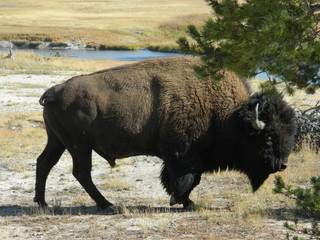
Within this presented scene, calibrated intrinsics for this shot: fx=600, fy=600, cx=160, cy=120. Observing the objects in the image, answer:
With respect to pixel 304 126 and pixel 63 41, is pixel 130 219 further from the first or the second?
pixel 63 41

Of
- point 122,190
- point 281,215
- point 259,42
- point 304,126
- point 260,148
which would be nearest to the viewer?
point 259,42

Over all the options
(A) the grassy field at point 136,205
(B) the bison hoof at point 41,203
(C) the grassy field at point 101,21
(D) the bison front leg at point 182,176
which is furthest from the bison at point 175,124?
(C) the grassy field at point 101,21

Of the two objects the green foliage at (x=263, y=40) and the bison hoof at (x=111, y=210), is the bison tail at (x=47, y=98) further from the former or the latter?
the green foliage at (x=263, y=40)

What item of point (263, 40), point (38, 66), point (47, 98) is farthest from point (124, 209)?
point (38, 66)

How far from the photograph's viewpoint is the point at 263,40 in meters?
4.49

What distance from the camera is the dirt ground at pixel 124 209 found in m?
6.69

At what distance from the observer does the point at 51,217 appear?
757 centimetres

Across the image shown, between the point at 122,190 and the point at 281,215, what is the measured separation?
304cm

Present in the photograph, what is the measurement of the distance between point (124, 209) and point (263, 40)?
12.6ft

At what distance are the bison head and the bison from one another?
→ 1 centimetres

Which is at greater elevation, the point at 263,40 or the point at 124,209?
→ the point at 263,40

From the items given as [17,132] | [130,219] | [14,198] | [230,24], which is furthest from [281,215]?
[17,132]

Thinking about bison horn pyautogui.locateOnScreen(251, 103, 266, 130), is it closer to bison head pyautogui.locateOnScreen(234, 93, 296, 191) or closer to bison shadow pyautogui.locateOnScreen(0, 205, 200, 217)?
bison head pyautogui.locateOnScreen(234, 93, 296, 191)

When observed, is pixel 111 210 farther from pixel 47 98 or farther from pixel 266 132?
pixel 266 132
